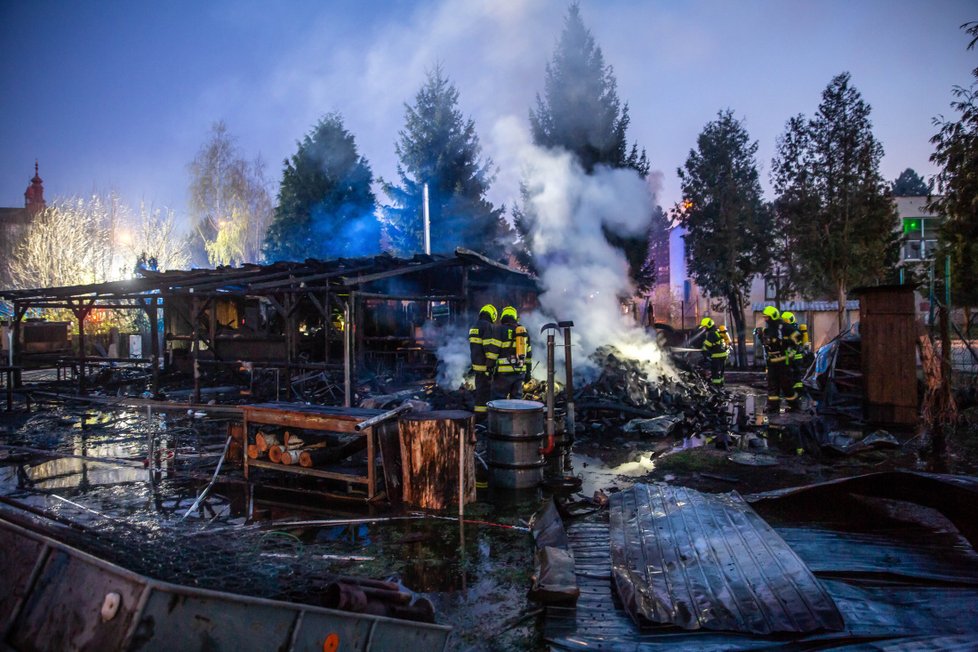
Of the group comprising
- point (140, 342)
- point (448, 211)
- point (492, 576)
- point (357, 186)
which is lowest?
point (492, 576)

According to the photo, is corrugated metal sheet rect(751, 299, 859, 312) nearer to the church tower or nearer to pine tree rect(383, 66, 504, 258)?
pine tree rect(383, 66, 504, 258)

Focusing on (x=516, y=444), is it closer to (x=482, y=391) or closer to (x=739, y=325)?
(x=482, y=391)

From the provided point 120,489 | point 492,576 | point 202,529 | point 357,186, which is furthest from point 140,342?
point 492,576

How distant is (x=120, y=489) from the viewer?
25.2 ft

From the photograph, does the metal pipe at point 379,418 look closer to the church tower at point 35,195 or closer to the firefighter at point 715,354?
the firefighter at point 715,354

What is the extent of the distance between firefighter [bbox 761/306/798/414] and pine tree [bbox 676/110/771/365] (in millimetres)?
10712

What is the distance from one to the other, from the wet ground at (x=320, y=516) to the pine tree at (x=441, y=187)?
19.7 meters

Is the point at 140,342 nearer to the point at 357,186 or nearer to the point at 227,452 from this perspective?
the point at 357,186

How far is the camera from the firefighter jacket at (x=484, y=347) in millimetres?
9750

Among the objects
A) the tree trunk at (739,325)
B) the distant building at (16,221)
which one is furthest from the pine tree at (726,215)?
the distant building at (16,221)

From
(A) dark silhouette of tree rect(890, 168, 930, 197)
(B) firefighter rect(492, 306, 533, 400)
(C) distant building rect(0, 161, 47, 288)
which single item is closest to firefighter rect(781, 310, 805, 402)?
(B) firefighter rect(492, 306, 533, 400)

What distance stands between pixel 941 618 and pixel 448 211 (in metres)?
28.1

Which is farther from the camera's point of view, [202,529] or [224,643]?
[202,529]

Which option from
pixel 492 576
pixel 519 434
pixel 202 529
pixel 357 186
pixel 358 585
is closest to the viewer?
pixel 358 585
